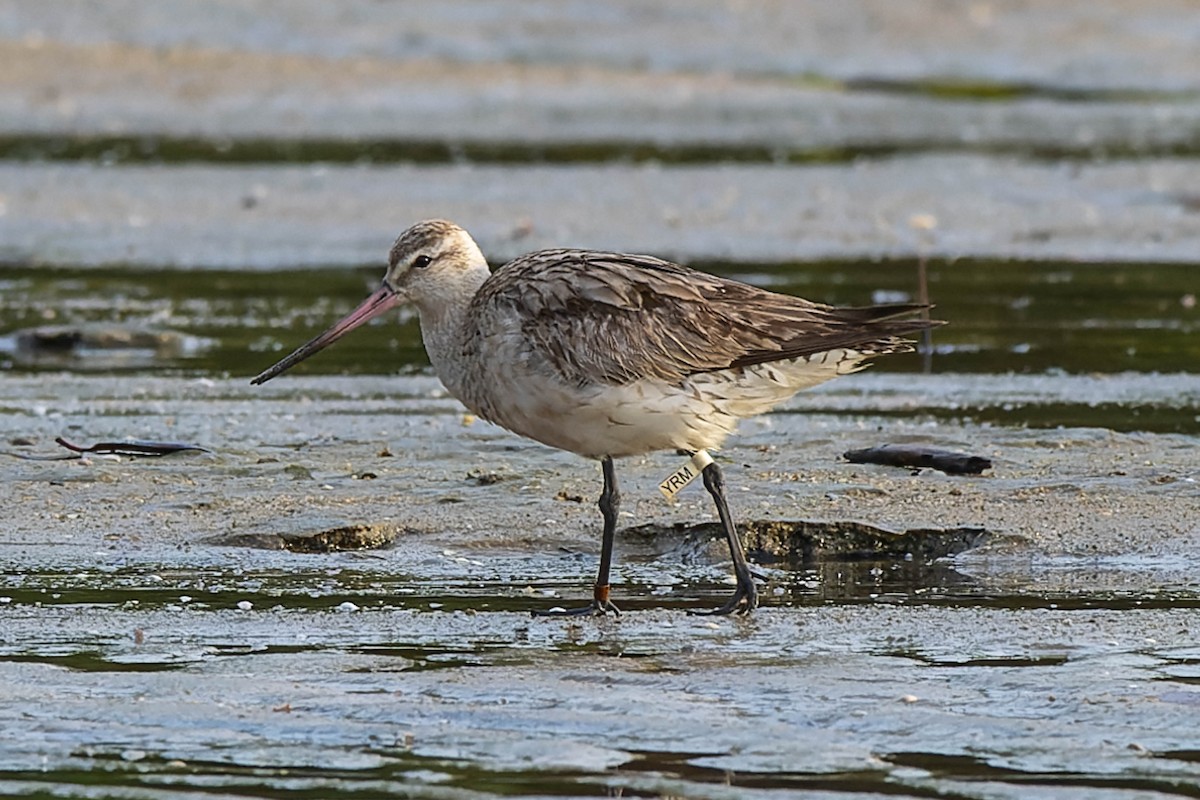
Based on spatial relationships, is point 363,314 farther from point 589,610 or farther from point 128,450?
point 128,450

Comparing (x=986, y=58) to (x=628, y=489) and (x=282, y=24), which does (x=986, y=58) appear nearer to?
(x=282, y=24)

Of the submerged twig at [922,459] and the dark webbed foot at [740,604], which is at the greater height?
the submerged twig at [922,459]

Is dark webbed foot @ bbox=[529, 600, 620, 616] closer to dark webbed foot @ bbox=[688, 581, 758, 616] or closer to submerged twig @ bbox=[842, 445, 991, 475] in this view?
dark webbed foot @ bbox=[688, 581, 758, 616]

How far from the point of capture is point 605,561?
7027mm

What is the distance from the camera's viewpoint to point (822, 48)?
26312 millimetres

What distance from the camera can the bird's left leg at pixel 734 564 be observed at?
690 centimetres

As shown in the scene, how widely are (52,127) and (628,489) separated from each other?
13892mm

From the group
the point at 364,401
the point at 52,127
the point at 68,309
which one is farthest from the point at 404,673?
the point at 52,127

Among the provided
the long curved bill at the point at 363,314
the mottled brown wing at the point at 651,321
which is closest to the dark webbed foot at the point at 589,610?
the mottled brown wing at the point at 651,321

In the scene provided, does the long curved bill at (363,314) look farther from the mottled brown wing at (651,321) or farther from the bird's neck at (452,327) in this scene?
the mottled brown wing at (651,321)

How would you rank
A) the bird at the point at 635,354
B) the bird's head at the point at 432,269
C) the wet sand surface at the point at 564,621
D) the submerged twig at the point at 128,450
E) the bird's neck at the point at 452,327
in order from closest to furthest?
the wet sand surface at the point at 564,621 < the bird at the point at 635,354 < the bird's neck at the point at 452,327 < the bird's head at the point at 432,269 < the submerged twig at the point at 128,450

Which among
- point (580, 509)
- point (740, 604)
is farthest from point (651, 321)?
point (580, 509)

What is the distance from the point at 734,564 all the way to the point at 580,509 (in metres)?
1.25

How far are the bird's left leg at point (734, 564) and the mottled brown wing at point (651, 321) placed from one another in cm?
37
